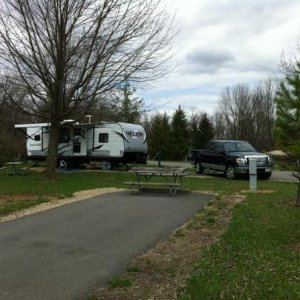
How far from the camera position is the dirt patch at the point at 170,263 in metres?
5.83

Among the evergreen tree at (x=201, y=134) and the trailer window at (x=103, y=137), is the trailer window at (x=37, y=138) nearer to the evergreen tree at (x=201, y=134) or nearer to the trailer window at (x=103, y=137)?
the trailer window at (x=103, y=137)

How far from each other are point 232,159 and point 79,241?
15.7m

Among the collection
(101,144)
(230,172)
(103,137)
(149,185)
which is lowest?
(149,185)

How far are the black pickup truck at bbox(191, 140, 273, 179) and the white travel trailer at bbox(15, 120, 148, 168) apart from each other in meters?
4.72

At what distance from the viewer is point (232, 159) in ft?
77.1

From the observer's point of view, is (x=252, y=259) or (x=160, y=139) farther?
(x=160, y=139)

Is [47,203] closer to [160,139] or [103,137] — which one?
[103,137]

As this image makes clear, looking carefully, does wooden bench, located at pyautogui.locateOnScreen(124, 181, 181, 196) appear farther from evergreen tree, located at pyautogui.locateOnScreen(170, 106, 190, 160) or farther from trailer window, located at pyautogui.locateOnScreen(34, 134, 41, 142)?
evergreen tree, located at pyautogui.locateOnScreen(170, 106, 190, 160)

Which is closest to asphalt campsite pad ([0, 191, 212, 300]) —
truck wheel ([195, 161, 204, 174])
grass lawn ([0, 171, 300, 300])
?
grass lawn ([0, 171, 300, 300])

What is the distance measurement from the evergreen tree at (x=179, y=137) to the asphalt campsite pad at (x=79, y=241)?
48.6 metres

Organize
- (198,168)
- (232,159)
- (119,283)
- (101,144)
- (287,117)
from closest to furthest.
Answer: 1. (119,283)
2. (287,117)
3. (232,159)
4. (198,168)
5. (101,144)

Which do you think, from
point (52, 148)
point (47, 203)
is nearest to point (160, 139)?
point (52, 148)

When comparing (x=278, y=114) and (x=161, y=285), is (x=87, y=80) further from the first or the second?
(x=161, y=285)

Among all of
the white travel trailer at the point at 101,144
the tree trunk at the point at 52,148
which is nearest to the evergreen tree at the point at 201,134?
the white travel trailer at the point at 101,144
